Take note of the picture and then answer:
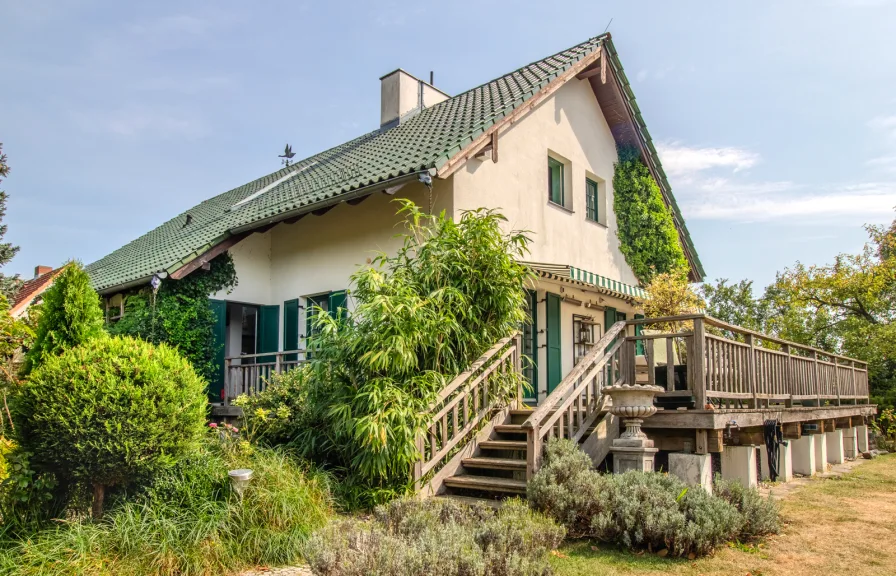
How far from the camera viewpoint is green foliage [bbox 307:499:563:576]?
167 inches

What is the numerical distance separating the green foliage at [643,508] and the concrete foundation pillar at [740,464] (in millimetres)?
2765

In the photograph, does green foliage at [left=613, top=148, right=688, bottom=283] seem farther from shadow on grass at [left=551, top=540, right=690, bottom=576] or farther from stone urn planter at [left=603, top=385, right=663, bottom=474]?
shadow on grass at [left=551, top=540, right=690, bottom=576]

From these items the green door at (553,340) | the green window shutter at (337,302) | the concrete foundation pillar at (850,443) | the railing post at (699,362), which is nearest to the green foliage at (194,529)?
the railing post at (699,362)

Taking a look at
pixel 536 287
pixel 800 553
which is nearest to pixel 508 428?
pixel 800 553

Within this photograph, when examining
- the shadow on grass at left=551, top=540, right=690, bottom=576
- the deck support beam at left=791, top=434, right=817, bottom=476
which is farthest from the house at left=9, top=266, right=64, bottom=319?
the deck support beam at left=791, top=434, right=817, bottom=476

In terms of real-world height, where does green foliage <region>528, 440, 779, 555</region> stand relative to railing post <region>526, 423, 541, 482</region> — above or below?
below

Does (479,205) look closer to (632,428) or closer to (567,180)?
(567,180)

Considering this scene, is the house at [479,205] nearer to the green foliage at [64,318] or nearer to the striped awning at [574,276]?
the striped awning at [574,276]

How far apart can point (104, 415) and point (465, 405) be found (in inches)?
167

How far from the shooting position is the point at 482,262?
29.6 ft

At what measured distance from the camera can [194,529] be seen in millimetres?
5613

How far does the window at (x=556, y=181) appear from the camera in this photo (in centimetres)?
1398

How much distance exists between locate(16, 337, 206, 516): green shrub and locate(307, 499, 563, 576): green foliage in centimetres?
180

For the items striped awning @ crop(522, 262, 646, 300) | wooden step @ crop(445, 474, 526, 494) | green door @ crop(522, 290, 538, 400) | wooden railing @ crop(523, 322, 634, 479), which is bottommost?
wooden step @ crop(445, 474, 526, 494)
